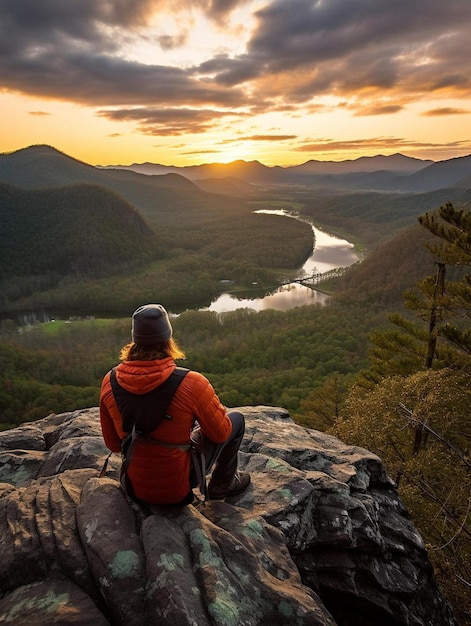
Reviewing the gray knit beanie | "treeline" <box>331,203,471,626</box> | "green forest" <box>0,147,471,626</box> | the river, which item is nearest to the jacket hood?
the gray knit beanie

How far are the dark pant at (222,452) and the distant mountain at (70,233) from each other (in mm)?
146067

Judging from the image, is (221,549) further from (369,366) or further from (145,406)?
(369,366)

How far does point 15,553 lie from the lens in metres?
3.68

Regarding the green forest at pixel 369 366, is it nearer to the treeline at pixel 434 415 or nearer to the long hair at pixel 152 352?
the treeline at pixel 434 415

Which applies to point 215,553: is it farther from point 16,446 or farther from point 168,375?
point 16,446

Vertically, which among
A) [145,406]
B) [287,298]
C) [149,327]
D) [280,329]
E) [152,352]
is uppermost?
[149,327]

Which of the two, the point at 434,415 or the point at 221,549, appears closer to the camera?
the point at 221,549

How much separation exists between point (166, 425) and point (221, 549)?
140cm

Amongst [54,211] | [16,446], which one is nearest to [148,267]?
[54,211]

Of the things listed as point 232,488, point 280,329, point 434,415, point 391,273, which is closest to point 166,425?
point 232,488

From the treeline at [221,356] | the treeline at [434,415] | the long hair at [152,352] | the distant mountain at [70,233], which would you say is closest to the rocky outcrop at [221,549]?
the long hair at [152,352]

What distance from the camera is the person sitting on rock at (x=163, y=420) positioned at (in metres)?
3.89

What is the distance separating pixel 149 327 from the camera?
12.8 ft

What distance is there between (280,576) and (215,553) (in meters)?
0.80
